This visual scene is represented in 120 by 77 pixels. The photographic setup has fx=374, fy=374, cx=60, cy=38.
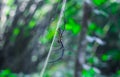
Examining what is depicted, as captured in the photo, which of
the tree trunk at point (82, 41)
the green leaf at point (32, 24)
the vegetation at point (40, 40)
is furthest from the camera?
the green leaf at point (32, 24)

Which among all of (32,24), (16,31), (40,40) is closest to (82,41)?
(40,40)

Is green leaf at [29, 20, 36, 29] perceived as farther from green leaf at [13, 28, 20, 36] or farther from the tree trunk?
the tree trunk

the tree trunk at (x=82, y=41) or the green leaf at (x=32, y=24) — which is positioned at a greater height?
the tree trunk at (x=82, y=41)

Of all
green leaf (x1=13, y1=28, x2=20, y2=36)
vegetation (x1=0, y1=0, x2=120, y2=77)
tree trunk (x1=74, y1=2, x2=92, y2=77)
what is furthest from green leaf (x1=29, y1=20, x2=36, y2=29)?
tree trunk (x1=74, y1=2, x2=92, y2=77)

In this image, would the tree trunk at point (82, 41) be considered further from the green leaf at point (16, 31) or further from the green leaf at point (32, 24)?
the green leaf at point (16, 31)

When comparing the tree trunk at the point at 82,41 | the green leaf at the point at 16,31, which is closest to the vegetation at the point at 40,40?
the green leaf at the point at 16,31

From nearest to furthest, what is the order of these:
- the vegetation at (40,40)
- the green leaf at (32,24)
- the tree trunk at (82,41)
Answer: the tree trunk at (82,41) → the vegetation at (40,40) → the green leaf at (32,24)

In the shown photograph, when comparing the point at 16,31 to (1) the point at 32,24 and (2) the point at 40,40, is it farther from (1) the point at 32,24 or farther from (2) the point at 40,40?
(2) the point at 40,40

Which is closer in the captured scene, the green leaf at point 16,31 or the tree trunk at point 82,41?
the tree trunk at point 82,41

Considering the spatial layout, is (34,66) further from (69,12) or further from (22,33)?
(69,12)

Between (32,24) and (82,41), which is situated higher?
(82,41)

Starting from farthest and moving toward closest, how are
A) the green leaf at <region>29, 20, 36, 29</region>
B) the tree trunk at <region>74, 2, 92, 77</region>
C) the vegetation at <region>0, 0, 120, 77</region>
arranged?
the green leaf at <region>29, 20, 36, 29</region>, the vegetation at <region>0, 0, 120, 77</region>, the tree trunk at <region>74, 2, 92, 77</region>

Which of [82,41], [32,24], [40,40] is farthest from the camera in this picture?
[32,24]
